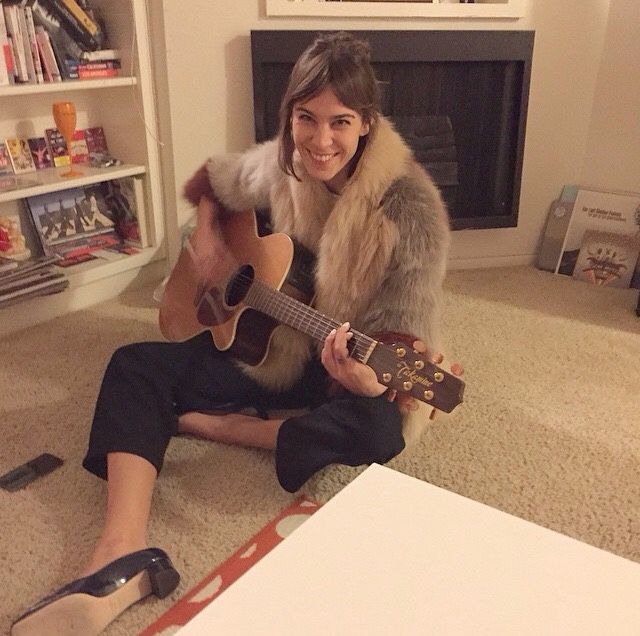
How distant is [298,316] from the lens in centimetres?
139

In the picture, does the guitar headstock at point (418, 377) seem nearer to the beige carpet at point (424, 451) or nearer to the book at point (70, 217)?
the beige carpet at point (424, 451)

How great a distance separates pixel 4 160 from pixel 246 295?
1252mm

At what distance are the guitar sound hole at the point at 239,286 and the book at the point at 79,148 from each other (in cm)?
120

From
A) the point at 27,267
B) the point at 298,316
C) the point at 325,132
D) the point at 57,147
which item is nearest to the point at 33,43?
the point at 57,147

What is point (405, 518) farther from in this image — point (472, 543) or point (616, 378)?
point (616, 378)

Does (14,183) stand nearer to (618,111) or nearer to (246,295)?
(246,295)

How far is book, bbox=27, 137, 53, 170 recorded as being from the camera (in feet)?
7.73

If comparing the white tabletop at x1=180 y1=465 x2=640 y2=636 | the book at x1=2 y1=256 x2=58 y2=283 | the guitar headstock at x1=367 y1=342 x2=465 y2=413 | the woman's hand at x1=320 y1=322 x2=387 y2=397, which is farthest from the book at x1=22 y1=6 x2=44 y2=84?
the white tabletop at x1=180 y1=465 x2=640 y2=636

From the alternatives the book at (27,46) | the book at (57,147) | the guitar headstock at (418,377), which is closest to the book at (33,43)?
the book at (27,46)

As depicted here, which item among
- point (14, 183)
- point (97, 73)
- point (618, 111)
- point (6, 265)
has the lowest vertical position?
point (6, 265)

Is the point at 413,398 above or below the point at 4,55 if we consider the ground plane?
below

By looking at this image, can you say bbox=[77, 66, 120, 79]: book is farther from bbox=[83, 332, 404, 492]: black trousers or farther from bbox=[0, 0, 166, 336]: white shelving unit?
bbox=[83, 332, 404, 492]: black trousers

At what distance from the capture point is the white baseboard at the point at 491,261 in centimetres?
282

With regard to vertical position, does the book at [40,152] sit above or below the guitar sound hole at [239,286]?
above
